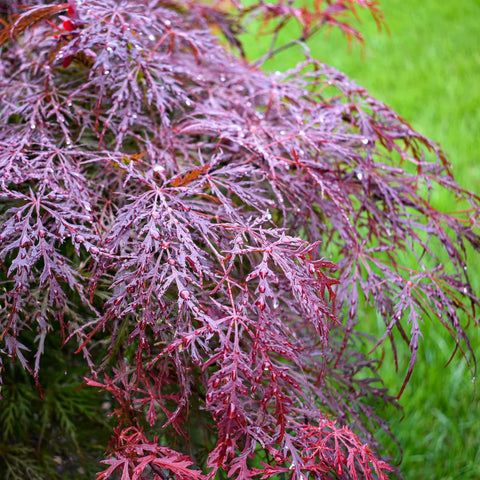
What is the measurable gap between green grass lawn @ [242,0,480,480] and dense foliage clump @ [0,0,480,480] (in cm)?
47

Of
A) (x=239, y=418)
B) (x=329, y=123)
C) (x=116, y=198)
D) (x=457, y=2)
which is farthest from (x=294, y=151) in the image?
(x=457, y=2)

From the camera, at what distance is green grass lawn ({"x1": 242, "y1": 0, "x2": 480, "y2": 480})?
180 cm

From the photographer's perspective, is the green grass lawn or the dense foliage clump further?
the green grass lawn

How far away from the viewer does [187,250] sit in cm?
91

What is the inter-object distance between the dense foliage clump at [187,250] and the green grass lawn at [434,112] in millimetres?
474

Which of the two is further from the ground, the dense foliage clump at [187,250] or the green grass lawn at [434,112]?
the dense foliage clump at [187,250]

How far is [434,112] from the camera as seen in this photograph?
3.79 m

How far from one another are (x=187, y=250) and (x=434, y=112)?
3.39 meters

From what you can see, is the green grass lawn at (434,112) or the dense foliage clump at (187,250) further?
the green grass lawn at (434,112)

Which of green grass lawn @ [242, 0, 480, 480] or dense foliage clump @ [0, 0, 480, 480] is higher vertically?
dense foliage clump @ [0, 0, 480, 480]

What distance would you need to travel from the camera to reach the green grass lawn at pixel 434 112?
71.0 inches

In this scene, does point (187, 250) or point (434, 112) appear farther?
point (434, 112)

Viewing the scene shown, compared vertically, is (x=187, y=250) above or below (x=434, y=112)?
above

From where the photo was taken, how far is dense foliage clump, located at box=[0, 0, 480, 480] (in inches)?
34.4
